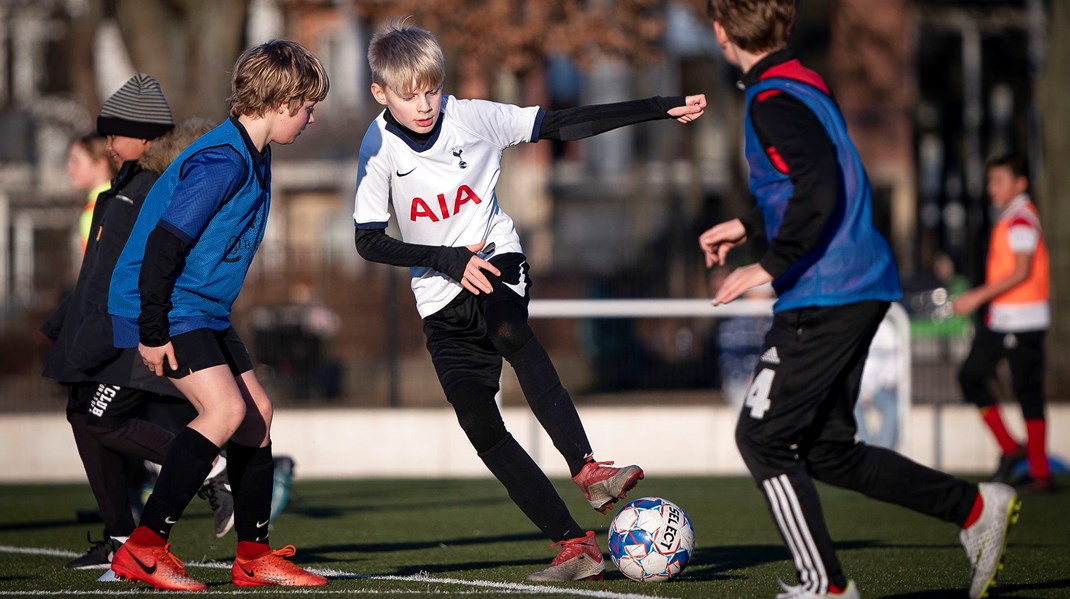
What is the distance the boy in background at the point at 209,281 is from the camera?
15.9 feet

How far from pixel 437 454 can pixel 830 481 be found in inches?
315

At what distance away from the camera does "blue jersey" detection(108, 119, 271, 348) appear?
192 inches

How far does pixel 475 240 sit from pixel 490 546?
81.6 inches

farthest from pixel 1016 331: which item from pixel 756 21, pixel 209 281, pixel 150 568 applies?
pixel 150 568

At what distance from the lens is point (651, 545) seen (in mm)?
5285

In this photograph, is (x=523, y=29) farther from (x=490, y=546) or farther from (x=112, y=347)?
(x=112, y=347)

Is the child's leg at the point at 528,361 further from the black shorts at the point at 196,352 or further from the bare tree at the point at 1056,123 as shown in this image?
the bare tree at the point at 1056,123

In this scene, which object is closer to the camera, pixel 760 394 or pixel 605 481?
pixel 760 394

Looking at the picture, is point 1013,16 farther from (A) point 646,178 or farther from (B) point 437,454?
(B) point 437,454

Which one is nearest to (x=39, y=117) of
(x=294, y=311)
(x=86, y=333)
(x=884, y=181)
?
(x=294, y=311)

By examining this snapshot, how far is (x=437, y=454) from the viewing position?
1236 cm

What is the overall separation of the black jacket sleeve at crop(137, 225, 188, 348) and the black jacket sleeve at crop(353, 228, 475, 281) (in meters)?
0.76

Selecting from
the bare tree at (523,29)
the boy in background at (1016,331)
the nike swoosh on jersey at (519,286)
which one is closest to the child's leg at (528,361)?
the nike swoosh on jersey at (519,286)

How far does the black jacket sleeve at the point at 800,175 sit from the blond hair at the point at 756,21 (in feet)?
0.83
